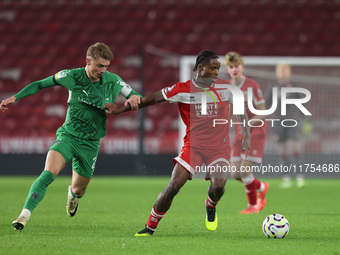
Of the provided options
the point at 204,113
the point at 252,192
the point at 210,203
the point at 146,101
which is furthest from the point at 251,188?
the point at 146,101

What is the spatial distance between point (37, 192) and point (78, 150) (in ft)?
2.51

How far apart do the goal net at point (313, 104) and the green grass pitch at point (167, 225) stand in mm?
1926

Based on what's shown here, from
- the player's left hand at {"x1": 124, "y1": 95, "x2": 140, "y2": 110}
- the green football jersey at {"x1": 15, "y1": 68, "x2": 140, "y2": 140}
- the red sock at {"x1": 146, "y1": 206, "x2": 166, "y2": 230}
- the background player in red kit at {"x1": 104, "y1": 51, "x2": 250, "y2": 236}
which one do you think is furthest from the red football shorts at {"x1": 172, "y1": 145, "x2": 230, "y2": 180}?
the green football jersey at {"x1": 15, "y1": 68, "x2": 140, "y2": 140}

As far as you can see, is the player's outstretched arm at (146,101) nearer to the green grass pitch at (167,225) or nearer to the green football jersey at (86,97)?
the green football jersey at (86,97)

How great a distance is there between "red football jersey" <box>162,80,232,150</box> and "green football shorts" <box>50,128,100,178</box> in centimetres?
115

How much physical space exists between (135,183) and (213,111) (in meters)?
7.46

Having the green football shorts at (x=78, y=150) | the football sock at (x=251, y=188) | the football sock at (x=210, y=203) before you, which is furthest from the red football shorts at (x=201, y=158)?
the football sock at (x=251, y=188)

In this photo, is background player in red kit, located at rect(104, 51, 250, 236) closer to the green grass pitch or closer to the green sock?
the green grass pitch

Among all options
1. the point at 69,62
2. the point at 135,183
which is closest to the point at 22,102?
the point at 69,62

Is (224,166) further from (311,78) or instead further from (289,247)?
(311,78)

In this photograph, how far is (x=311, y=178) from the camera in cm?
1469

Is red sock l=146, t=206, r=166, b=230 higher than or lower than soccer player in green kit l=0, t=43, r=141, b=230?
lower

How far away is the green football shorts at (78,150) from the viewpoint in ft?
19.6

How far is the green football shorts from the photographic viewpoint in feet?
19.6
